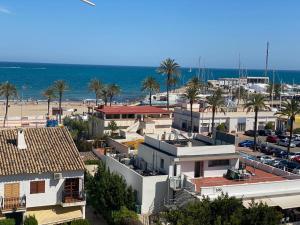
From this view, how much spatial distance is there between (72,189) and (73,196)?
18.8 inches

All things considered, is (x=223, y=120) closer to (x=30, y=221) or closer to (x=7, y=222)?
(x=30, y=221)

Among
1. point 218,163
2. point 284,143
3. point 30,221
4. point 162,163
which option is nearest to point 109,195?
point 162,163

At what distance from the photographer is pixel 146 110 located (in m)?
62.2

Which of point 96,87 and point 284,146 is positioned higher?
point 96,87

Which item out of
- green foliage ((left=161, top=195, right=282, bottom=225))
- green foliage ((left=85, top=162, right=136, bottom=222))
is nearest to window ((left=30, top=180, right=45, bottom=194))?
green foliage ((left=85, top=162, right=136, bottom=222))

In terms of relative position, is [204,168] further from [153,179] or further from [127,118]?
[127,118]

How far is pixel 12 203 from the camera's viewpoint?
29.2 meters

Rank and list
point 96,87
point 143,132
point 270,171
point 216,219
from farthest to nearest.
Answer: point 96,87
point 143,132
point 270,171
point 216,219

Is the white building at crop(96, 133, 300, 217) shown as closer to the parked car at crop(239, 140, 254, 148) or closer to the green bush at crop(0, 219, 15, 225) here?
the green bush at crop(0, 219, 15, 225)

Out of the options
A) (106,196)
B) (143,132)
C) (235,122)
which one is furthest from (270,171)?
(235,122)

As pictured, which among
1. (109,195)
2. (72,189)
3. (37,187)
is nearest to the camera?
(37,187)

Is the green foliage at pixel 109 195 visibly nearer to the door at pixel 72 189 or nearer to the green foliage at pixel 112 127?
the door at pixel 72 189

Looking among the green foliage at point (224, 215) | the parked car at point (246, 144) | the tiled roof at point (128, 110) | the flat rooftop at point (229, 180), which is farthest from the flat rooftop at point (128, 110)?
the green foliage at point (224, 215)

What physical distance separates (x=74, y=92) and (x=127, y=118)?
118 meters
